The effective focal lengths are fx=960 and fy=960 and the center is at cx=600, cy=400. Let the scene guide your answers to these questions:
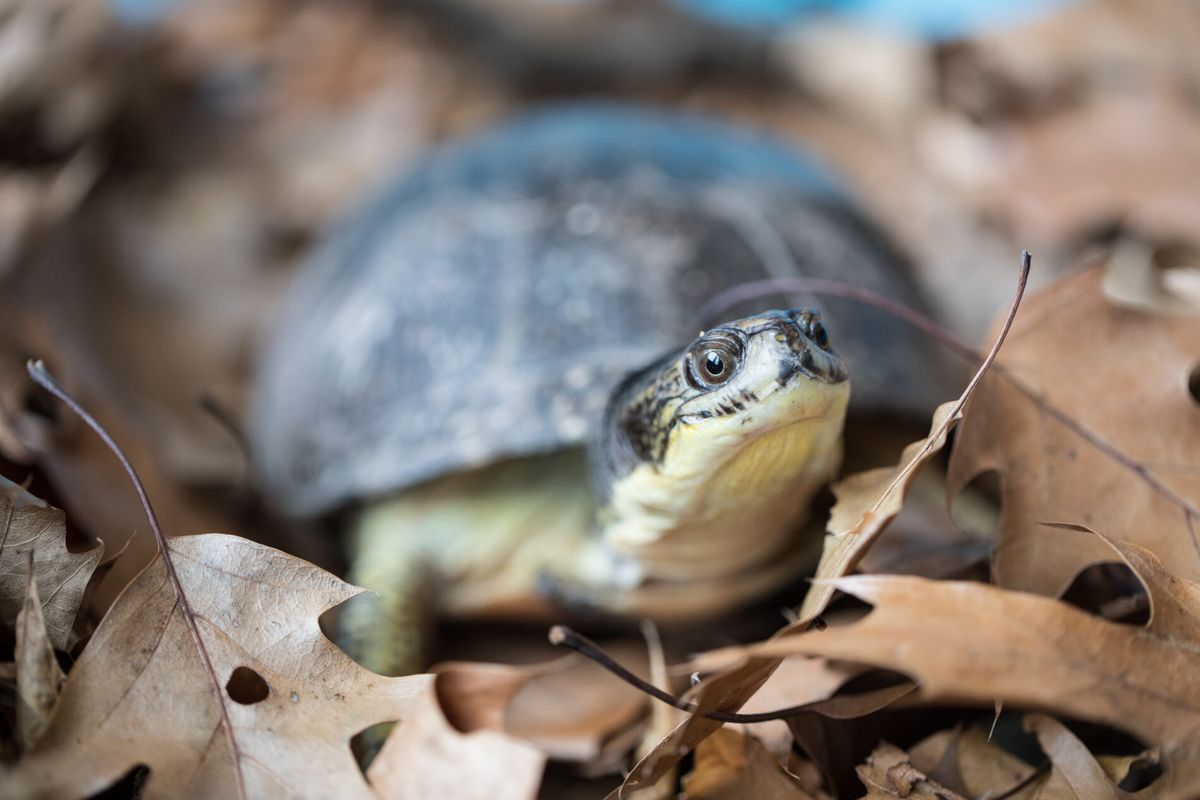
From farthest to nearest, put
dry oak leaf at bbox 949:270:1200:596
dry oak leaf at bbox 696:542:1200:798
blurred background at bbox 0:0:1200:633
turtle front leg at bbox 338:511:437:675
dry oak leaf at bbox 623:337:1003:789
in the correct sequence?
blurred background at bbox 0:0:1200:633 < turtle front leg at bbox 338:511:437:675 < dry oak leaf at bbox 949:270:1200:596 < dry oak leaf at bbox 623:337:1003:789 < dry oak leaf at bbox 696:542:1200:798

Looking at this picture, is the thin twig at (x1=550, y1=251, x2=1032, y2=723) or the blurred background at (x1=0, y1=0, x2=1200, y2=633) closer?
the thin twig at (x1=550, y1=251, x2=1032, y2=723)

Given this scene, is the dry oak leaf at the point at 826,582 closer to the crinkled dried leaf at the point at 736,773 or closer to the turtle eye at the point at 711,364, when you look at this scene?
the crinkled dried leaf at the point at 736,773

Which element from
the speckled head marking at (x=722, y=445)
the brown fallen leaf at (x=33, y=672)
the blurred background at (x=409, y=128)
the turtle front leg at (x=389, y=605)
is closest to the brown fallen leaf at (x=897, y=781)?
the speckled head marking at (x=722, y=445)

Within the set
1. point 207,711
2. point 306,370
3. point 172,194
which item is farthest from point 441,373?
point 172,194

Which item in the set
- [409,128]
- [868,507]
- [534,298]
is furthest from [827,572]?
[409,128]

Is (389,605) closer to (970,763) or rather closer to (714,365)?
(714,365)

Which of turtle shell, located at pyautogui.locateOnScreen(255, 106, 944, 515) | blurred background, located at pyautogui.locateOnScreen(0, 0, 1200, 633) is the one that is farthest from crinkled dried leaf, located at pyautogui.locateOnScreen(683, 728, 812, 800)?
blurred background, located at pyautogui.locateOnScreen(0, 0, 1200, 633)

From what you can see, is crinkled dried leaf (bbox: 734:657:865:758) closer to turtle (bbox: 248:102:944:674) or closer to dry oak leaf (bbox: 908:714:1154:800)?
dry oak leaf (bbox: 908:714:1154:800)
